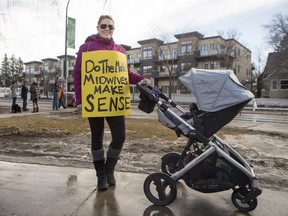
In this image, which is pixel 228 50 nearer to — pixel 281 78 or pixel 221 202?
pixel 281 78

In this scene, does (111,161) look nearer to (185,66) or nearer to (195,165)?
(195,165)

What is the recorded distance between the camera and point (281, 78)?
4503cm

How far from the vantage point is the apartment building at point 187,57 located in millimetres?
49625

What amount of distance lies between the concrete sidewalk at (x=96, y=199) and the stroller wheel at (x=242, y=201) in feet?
0.19

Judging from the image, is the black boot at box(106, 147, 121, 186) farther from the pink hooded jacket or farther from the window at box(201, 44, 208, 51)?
the window at box(201, 44, 208, 51)

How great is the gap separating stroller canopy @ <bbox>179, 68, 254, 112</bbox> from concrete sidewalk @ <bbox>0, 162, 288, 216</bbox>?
3.45ft

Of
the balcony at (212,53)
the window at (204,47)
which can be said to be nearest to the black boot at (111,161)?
Answer: the balcony at (212,53)

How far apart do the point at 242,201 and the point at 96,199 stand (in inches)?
61.2

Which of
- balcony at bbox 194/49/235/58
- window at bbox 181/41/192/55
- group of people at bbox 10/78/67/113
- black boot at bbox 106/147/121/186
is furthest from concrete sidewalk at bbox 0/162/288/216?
window at bbox 181/41/192/55

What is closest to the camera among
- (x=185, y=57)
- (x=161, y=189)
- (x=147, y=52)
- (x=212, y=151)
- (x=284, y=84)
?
(x=212, y=151)

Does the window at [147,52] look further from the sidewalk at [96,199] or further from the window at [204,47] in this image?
the sidewalk at [96,199]

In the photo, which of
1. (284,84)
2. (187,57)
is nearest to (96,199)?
(284,84)

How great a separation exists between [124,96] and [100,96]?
302 millimetres

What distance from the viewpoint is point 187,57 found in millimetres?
55594
